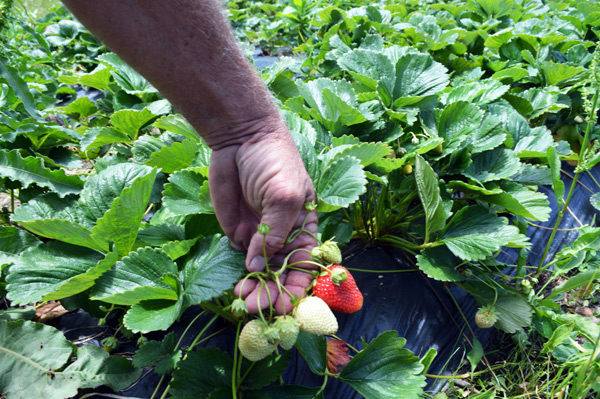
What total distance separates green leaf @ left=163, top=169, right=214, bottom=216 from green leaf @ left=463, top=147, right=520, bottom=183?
84cm

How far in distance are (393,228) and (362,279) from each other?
269mm

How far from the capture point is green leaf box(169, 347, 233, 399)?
3.00ft

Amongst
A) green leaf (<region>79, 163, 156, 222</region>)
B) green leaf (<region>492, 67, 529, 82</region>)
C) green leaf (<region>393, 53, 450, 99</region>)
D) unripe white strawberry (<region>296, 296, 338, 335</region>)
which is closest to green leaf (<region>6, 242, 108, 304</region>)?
green leaf (<region>79, 163, 156, 222</region>)

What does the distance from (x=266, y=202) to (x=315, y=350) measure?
0.41m

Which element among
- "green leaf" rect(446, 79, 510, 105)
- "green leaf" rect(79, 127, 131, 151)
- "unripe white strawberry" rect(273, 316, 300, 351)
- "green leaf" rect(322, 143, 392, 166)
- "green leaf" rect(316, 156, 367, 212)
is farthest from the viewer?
"green leaf" rect(446, 79, 510, 105)

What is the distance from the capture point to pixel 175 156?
1.20 metres

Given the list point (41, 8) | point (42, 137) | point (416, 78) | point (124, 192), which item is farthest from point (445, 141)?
point (41, 8)

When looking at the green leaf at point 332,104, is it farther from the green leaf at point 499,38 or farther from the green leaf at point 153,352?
the green leaf at point 499,38

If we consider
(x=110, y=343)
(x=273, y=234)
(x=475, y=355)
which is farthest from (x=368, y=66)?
(x=110, y=343)

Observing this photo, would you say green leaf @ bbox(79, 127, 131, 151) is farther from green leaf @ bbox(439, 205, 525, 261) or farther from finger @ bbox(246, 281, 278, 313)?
green leaf @ bbox(439, 205, 525, 261)

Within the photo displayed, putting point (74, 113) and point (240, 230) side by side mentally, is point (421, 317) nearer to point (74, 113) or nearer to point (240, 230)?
point (240, 230)

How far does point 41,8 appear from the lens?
5164 millimetres

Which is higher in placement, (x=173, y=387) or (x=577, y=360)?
(x=173, y=387)

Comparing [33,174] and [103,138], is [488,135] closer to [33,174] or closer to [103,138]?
[103,138]
